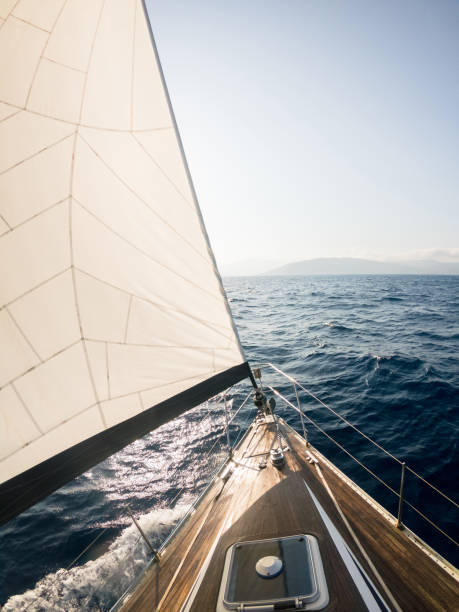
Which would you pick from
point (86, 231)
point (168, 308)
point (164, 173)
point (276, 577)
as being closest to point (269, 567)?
point (276, 577)

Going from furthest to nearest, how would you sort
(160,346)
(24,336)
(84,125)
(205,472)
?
(205,472), (160,346), (84,125), (24,336)

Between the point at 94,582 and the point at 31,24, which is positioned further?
the point at 94,582

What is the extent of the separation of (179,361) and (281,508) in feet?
6.23

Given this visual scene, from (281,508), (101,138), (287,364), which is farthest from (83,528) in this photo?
(287,364)

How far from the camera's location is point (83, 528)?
Result: 5.14 metres

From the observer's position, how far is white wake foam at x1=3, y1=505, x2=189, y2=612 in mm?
3885

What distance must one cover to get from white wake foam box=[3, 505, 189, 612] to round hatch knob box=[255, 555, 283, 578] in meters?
3.53

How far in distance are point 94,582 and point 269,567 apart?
4.08 m

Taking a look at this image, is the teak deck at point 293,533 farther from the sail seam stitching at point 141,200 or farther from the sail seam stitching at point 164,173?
the sail seam stitching at point 164,173

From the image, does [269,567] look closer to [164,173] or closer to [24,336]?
[24,336]

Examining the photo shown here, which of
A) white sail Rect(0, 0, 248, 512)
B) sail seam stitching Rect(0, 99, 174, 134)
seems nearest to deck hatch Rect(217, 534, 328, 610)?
white sail Rect(0, 0, 248, 512)

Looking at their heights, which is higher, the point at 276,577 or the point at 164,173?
the point at 164,173

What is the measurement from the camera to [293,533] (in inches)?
92.4

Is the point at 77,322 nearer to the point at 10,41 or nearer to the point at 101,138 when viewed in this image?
the point at 101,138
